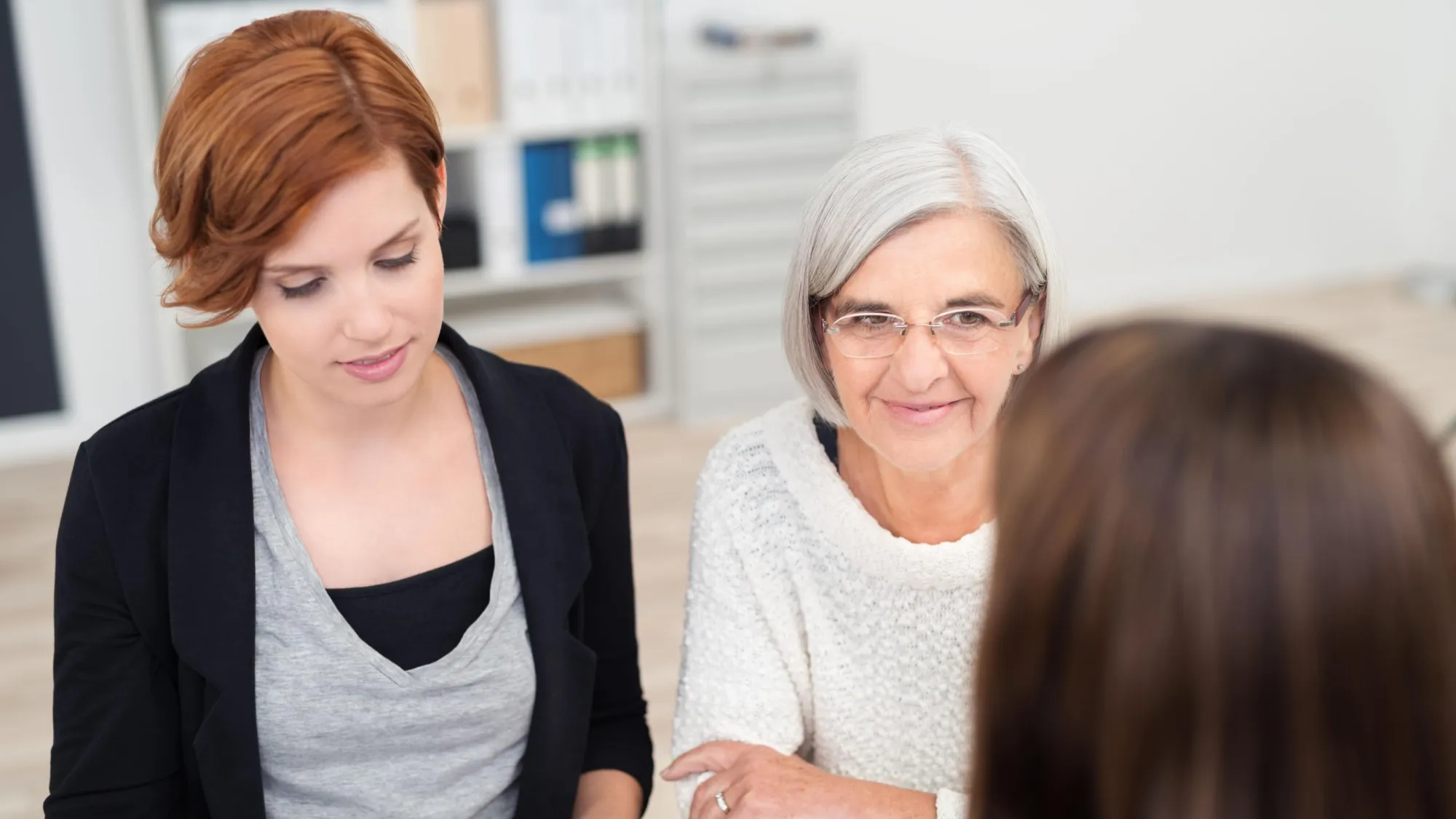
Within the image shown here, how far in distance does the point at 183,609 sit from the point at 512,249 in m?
2.60

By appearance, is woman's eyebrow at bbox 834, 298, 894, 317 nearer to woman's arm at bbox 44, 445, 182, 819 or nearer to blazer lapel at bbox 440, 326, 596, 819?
blazer lapel at bbox 440, 326, 596, 819

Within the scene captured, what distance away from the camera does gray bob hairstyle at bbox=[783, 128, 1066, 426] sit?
1.33 metres

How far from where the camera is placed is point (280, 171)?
1163mm

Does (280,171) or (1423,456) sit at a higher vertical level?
(280,171)

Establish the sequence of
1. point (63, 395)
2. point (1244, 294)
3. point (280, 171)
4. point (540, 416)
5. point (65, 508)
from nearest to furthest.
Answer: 1. point (280, 171)
2. point (65, 508)
3. point (540, 416)
4. point (63, 395)
5. point (1244, 294)

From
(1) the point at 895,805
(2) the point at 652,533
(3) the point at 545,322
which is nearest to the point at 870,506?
(1) the point at 895,805

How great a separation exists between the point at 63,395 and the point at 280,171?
10.0ft

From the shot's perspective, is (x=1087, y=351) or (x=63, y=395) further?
(x=63, y=395)

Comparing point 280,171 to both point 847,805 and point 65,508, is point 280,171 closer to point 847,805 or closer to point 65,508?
point 65,508

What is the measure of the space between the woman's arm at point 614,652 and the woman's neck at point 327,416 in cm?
22

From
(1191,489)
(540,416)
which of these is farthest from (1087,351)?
(540,416)

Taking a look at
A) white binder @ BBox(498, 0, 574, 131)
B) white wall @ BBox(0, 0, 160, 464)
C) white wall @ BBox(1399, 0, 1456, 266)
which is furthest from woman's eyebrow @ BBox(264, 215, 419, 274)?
white wall @ BBox(1399, 0, 1456, 266)

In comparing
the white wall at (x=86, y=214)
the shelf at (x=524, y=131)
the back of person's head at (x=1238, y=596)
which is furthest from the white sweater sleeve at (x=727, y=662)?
the white wall at (x=86, y=214)

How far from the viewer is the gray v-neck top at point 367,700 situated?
133 cm
